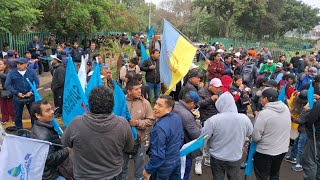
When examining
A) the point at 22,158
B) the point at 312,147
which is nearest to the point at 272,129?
the point at 312,147

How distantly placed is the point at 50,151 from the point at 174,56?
10.6 feet

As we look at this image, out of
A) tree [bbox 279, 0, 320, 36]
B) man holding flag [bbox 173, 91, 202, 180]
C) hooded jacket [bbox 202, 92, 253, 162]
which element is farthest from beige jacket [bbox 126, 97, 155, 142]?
tree [bbox 279, 0, 320, 36]

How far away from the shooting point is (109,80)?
626 centimetres

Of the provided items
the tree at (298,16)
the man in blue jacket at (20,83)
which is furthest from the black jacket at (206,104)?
the tree at (298,16)

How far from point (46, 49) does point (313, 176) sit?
477 inches

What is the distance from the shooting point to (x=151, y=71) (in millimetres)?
7551

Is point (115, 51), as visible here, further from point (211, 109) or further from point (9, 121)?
point (211, 109)

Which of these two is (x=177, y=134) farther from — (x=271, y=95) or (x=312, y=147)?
(x=312, y=147)

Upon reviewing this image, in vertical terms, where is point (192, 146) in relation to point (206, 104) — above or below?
below

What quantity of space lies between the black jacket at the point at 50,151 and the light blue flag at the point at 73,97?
1.51 feet

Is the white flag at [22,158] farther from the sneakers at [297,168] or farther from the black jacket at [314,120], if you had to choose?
the sneakers at [297,168]

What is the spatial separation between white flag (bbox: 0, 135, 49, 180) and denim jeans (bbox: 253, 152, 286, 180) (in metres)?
2.77

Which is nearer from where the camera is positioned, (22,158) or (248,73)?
(22,158)

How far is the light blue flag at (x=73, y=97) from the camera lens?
3.80 metres
